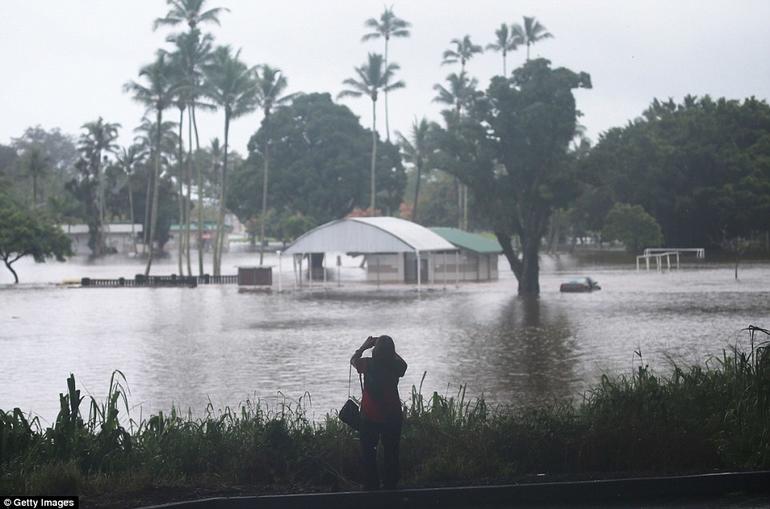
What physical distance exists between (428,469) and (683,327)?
91.9ft

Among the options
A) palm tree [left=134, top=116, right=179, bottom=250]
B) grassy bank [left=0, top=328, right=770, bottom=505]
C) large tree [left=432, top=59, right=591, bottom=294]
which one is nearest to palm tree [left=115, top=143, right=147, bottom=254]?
palm tree [left=134, top=116, right=179, bottom=250]

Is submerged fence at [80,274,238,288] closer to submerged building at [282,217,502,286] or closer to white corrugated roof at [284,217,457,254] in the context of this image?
submerged building at [282,217,502,286]

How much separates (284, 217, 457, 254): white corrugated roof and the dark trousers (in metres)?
55.2

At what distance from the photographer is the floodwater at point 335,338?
23.1m

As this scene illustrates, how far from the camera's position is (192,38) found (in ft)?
255

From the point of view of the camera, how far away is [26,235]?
74000 mm

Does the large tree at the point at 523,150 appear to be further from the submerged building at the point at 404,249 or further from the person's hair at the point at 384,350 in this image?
the person's hair at the point at 384,350

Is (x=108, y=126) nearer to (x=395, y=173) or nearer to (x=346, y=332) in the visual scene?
(x=395, y=173)
